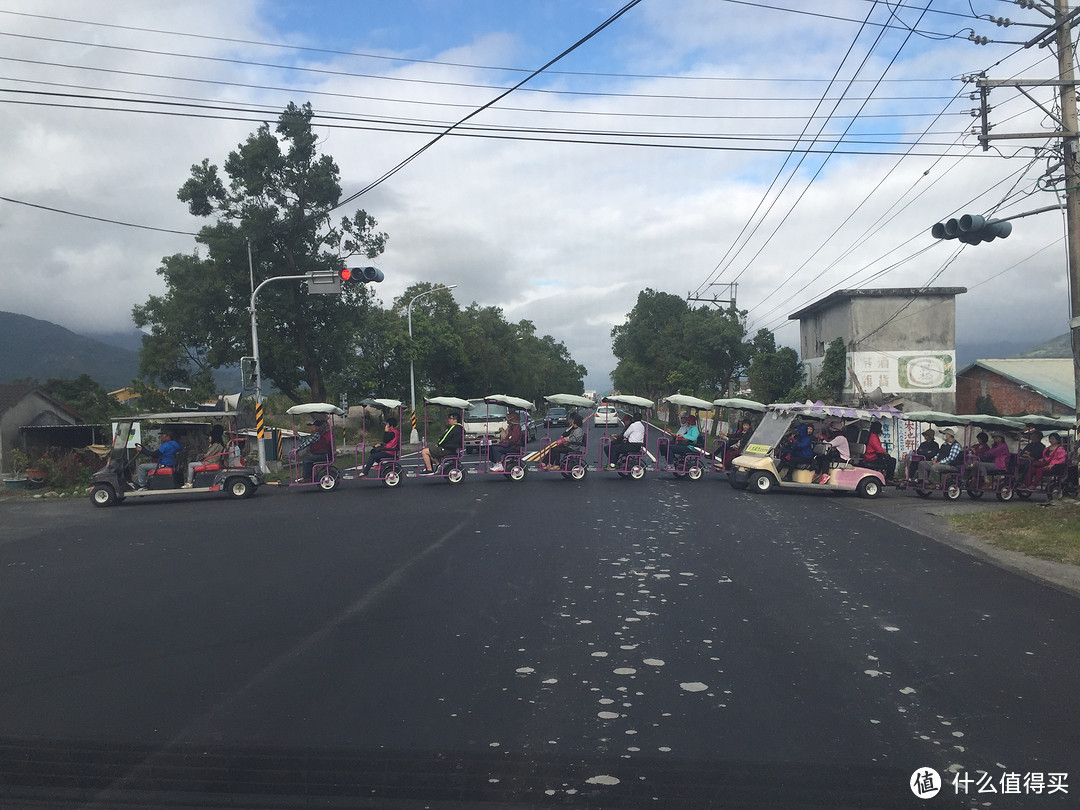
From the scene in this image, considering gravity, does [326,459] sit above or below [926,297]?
below

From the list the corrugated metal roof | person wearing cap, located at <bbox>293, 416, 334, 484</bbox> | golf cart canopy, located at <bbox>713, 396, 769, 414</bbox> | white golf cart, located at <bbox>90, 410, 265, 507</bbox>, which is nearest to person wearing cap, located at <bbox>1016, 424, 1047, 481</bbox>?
golf cart canopy, located at <bbox>713, 396, 769, 414</bbox>

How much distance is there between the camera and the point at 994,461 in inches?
728

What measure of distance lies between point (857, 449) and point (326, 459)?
44.3 ft

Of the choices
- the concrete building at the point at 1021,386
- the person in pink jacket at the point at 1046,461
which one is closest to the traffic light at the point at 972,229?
the person in pink jacket at the point at 1046,461

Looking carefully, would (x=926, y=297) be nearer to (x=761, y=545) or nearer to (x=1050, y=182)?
(x=1050, y=182)

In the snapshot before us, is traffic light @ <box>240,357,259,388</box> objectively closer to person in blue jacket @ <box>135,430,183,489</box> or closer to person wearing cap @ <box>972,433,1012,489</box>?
person in blue jacket @ <box>135,430,183,489</box>

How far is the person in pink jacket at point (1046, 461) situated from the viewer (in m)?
17.6

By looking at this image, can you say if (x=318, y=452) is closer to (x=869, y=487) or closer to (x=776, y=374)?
(x=869, y=487)

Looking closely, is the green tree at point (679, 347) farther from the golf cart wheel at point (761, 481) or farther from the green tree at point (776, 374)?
the golf cart wheel at point (761, 481)

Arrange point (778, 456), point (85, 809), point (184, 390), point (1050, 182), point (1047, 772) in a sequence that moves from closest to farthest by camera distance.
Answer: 1. point (85, 809)
2. point (1047, 772)
3. point (1050, 182)
4. point (778, 456)
5. point (184, 390)

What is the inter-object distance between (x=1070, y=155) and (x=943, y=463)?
7.14 m

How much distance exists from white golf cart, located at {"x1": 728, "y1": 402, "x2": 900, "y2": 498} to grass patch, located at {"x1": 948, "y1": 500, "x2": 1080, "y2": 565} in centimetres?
379

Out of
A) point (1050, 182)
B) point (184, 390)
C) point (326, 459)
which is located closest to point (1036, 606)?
point (1050, 182)

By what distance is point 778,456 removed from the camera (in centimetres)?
1938
